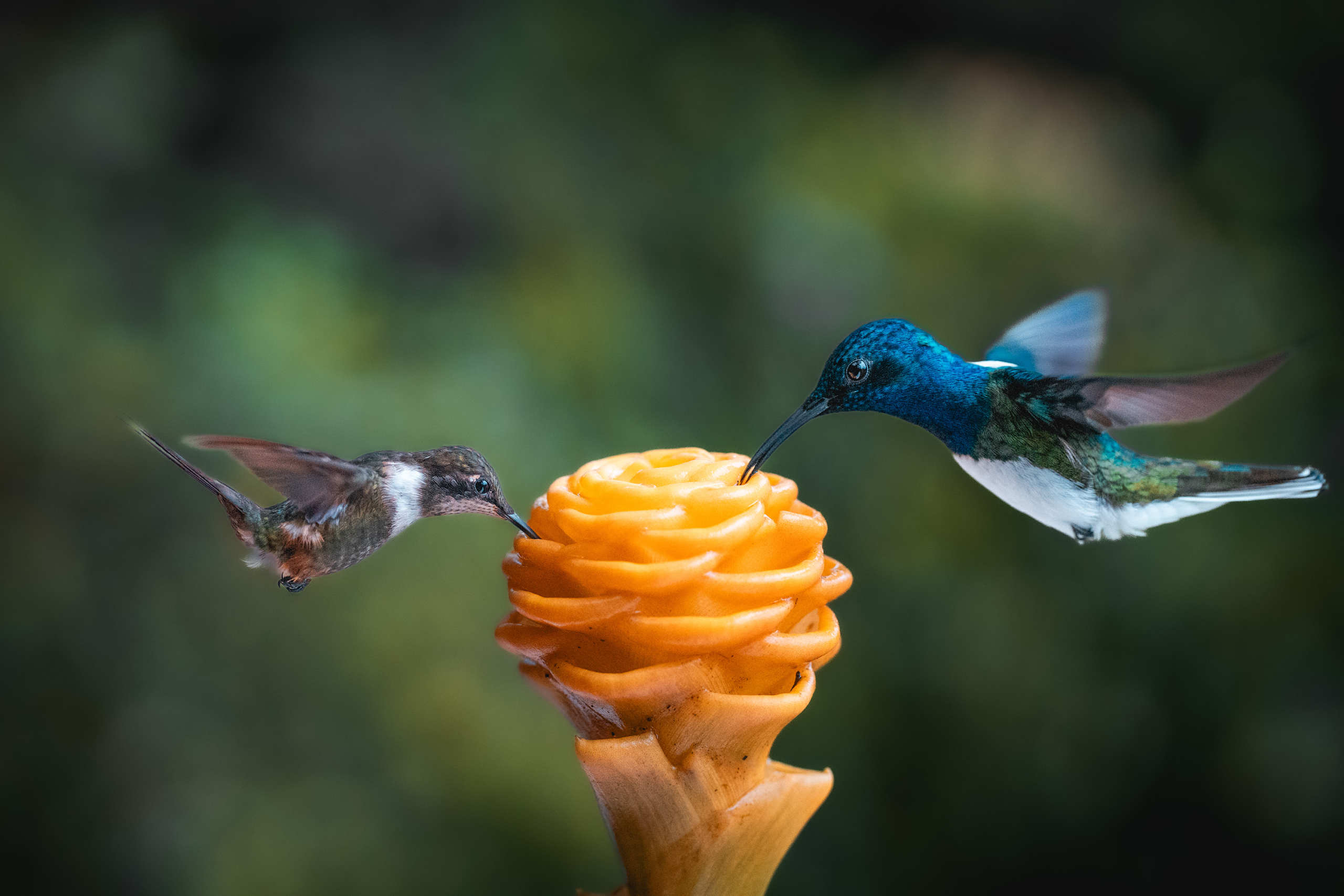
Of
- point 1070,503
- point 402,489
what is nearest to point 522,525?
point 402,489

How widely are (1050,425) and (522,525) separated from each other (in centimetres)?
34

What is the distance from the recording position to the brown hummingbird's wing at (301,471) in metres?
0.51

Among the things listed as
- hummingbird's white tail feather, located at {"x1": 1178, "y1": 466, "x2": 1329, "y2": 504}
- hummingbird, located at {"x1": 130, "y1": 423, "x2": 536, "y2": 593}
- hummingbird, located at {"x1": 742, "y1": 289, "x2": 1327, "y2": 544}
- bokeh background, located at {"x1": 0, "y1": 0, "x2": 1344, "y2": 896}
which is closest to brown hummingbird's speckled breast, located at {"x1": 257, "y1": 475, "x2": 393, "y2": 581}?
hummingbird, located at {"x1": 130, "y1": 423, "x2": 536, "y2": 593}

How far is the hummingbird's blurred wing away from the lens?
29.3 inches

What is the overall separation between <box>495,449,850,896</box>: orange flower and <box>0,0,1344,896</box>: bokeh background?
2.94ft

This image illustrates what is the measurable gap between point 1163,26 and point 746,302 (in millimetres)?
996

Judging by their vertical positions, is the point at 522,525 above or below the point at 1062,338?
below

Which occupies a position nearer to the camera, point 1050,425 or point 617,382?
point 1050,425

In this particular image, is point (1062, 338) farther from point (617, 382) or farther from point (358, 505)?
point (617, 382)

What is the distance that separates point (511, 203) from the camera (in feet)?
6.32

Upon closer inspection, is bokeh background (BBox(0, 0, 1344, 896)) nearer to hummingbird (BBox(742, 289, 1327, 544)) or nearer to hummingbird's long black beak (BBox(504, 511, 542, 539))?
hummingbird (BBox(742, 289, 1327, 544))

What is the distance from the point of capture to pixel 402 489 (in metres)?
0.62

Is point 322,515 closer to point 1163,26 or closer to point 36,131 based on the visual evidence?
point 36,131

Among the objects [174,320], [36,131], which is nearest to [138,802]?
[174,320]
